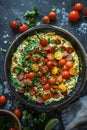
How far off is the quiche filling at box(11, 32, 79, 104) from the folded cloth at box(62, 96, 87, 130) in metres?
0.11

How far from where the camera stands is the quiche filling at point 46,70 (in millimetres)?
3234

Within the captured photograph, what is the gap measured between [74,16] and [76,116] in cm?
71

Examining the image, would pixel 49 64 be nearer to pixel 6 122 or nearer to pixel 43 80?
pixel 43 80

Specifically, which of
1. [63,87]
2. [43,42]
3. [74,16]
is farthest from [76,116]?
[74,16]

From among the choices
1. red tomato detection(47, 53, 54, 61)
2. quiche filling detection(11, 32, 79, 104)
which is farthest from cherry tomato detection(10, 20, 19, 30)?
red tomato detection(47, 53, 54, 61)

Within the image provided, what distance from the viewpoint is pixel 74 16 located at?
11.0ft

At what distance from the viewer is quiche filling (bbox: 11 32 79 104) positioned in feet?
10.6

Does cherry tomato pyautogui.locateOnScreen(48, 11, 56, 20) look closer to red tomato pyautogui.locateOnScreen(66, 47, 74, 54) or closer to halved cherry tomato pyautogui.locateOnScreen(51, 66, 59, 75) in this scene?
red tomato pyautogui.locateOnScreen(66, 47, 74, 54)

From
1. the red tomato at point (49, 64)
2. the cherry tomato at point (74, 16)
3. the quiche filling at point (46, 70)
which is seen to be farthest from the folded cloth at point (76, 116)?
the cherry tomato at point (74, 16)

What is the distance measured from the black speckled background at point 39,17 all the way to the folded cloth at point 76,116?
0.46 metres

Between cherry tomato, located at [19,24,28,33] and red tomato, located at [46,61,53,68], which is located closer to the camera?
red tomato, located at [46,61,53,68]

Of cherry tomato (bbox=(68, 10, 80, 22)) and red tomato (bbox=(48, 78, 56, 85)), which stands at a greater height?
cherry tomato (bbox=(68, 10, 80, 22))

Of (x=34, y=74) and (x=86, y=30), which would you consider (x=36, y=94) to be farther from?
(x=86, y=30)

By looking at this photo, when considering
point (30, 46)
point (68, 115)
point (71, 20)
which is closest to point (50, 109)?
point (68, 115)
